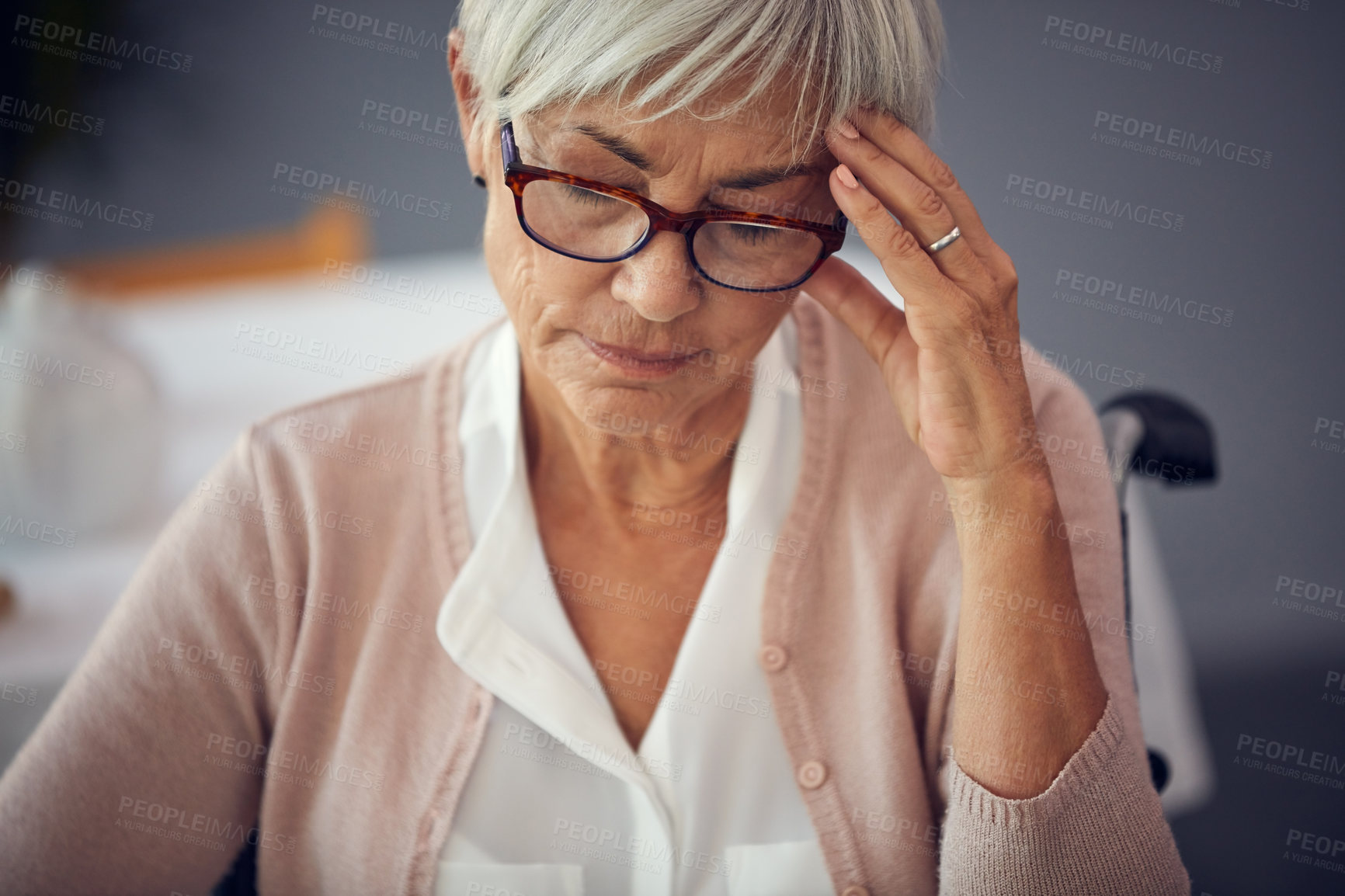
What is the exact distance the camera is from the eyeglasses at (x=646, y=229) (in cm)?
87

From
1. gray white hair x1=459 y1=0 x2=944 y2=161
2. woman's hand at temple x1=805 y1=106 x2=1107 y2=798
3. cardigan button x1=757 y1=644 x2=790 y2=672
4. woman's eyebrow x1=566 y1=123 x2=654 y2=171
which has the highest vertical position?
gray white hair x1=459 y1=0 x2=944 y2=161

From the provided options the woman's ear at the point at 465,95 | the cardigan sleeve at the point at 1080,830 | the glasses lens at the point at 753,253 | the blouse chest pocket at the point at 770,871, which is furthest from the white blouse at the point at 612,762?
the woman's ear at the point at 465,95

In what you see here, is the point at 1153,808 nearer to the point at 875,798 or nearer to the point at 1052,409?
the point at 875,798

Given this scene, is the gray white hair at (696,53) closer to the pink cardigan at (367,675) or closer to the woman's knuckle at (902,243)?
the woman's knuckle at (902,243)

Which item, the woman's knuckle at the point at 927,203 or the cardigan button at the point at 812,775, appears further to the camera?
the cardigan button at the point at 812,775

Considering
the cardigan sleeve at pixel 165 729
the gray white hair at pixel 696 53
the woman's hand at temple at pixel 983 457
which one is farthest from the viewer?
the cardigan sleeve at pixel 165 729

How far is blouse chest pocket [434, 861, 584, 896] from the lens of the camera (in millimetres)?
1029

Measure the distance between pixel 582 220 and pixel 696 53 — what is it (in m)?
0.19

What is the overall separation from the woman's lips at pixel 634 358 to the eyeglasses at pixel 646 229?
103 millimetres

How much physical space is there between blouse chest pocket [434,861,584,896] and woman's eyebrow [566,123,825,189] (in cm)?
79

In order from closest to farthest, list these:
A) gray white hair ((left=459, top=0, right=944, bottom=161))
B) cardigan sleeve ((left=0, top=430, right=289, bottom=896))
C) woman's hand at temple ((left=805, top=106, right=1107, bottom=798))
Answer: gray white hair ((left=459, top=0, right=944, bottom=161)), woman's hand at temple ((left=805, top=106, right=1107, bottom=798)), cardigan sleeve ((left=0, top=430, right=289, bottom=896))

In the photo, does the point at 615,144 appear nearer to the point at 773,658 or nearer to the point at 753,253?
the point at 753,253

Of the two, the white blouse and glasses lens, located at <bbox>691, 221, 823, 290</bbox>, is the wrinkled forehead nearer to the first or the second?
glasses lens, located at <bbox>691, 221, 823, 290</bbox>

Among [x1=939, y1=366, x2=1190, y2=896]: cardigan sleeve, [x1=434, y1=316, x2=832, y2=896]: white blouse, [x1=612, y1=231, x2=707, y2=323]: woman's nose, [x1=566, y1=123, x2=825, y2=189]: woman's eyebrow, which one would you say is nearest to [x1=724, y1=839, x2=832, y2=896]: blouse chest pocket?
[x1=434, y1=316, x2=832, y2=896]: white blouse
